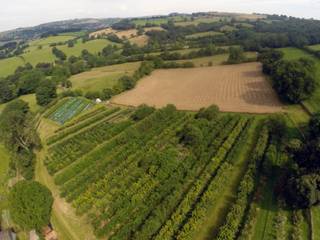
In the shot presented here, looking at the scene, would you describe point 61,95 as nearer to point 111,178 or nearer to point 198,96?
point 198,96

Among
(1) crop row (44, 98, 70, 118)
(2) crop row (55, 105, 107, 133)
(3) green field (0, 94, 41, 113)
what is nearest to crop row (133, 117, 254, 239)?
(2) crop row (55, 105, 107, 133)

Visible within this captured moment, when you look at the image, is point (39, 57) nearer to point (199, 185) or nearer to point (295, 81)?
point (295, 81)

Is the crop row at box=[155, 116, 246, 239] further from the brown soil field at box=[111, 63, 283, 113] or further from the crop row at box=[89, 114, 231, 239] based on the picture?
the brown soil field at box=[111, 63, 283, 113]

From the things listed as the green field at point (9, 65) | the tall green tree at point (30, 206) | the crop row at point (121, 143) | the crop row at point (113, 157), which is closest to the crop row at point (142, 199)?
the crop row at point (113, 157)

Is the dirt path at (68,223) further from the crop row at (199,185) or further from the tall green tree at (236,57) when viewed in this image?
the tall green tree at (236,57)

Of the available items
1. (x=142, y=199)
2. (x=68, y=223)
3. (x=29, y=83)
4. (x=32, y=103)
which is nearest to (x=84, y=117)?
(x=32, y=103)
